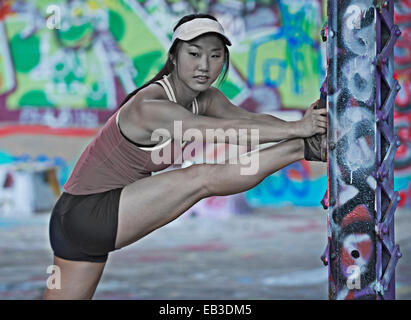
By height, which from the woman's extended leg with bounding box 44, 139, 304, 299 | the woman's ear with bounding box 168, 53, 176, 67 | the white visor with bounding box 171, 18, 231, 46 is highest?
the white visor with bounding box 171, 18, 231, 46

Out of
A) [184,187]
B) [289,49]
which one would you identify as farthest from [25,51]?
[184,187]

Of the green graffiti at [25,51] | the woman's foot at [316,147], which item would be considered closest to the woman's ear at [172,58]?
the woman's foot at [316,147]

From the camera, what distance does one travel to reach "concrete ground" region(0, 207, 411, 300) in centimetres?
471

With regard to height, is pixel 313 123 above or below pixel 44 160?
below

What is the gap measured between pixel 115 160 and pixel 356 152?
3.36ft

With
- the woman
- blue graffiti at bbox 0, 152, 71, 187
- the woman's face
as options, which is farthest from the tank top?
blue graffiti at bbox 0, 152, 71, 187

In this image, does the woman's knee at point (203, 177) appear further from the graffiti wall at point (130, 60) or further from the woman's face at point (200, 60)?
the graffiti wall at point (130, 60)

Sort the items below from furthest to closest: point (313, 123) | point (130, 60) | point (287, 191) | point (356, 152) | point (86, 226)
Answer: point (130, 60) < point (287, 191) < point (86, 226) < point (313, 123) < point (356, 152)

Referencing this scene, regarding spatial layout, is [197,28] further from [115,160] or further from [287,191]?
[287,191]

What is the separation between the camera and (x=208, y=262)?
5.79 m

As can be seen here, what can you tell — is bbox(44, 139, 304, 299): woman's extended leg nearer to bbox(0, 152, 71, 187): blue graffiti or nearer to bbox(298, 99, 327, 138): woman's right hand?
bbox(298, 99, 327, 138): woman's right hand

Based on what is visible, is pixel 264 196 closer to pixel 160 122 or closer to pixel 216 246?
pixel 216 246

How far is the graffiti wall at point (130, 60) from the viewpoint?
32.3ft

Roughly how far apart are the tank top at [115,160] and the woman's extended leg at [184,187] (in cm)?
8
